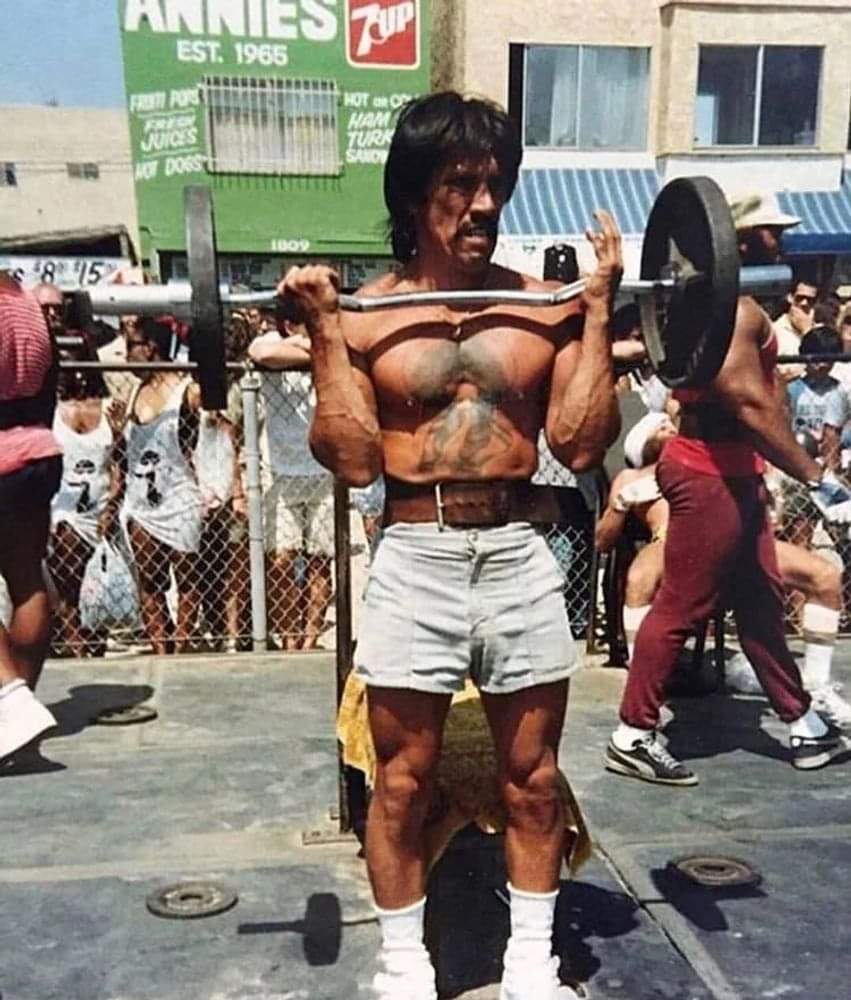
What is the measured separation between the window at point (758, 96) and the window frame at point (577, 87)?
89cm

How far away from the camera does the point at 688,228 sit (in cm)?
255

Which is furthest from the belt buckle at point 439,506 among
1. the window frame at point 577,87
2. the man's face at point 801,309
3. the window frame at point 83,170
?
the window frame at point 83,170

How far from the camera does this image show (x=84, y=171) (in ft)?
118

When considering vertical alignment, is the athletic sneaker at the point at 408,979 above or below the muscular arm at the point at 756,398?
below

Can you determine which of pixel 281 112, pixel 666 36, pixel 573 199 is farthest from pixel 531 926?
pixel 666 36

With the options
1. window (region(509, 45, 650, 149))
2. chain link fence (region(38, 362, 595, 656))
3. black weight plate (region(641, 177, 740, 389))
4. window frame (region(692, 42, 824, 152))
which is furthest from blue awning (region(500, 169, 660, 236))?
black weight plate (region(641, 177, 740, 389))

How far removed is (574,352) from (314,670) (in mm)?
3182

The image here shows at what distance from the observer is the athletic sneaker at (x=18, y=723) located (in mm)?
3736

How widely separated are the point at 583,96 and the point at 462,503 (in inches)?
732

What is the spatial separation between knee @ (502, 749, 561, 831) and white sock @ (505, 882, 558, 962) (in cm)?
14

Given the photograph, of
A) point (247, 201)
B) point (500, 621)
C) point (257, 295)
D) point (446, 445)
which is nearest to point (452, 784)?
point (500, 621)

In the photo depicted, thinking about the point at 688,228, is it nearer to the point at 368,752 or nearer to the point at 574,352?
the point at 574,352

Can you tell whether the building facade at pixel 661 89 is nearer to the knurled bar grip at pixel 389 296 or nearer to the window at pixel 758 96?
the window at pixel 758 96

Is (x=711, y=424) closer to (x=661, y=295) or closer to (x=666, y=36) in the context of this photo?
(x=661, y=295)
